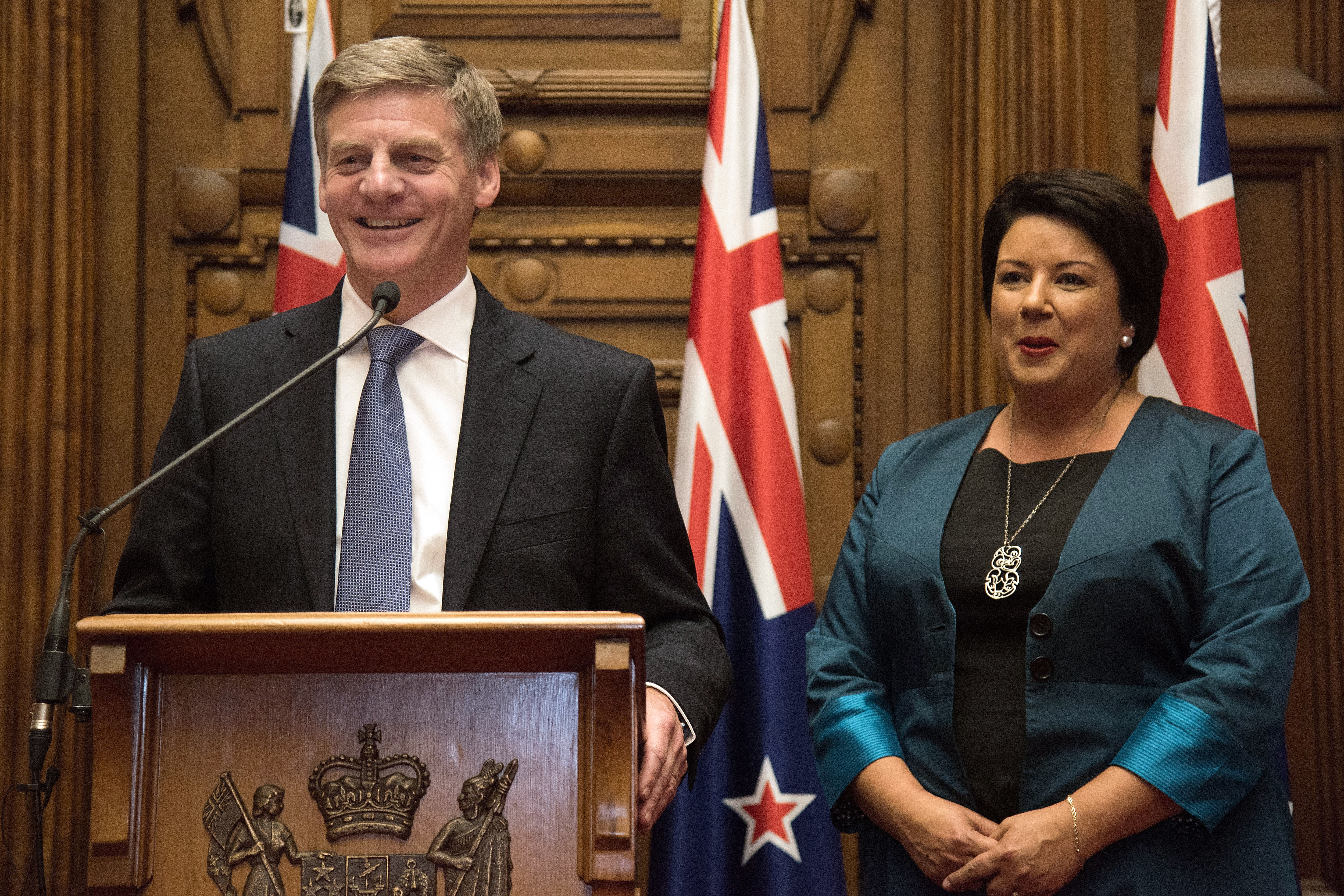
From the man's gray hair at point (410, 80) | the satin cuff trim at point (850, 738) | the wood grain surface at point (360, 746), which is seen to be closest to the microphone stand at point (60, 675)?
the wood grain surface at point (360, 746)

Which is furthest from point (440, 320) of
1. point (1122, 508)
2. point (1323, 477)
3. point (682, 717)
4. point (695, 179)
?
point (1323, 477)

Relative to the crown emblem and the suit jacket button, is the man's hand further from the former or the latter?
the suit jacket button

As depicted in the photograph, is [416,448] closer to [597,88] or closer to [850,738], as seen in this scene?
[850,738]

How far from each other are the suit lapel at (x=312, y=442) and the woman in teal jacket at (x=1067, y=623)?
793 mm

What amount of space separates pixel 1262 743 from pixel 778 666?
44.2 inches

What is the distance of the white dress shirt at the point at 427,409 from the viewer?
5.04 feet

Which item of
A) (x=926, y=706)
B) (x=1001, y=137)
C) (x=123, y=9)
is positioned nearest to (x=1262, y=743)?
(x=926, y=706)

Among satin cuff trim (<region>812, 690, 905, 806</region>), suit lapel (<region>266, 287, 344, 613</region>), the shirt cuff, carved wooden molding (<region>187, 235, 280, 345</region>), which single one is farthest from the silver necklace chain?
carved wooden molding (<region>187, 235, 280, 345</region>)

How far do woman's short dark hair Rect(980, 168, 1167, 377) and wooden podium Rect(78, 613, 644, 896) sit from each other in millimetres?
1141

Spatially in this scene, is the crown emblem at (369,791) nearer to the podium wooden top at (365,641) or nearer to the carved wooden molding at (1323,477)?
the podium wooden top at (365,641)

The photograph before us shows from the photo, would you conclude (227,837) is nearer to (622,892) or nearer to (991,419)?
(622,892)

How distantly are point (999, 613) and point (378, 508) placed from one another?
87 cm

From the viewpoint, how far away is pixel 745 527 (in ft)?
8.93

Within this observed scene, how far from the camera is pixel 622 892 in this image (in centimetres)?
113
